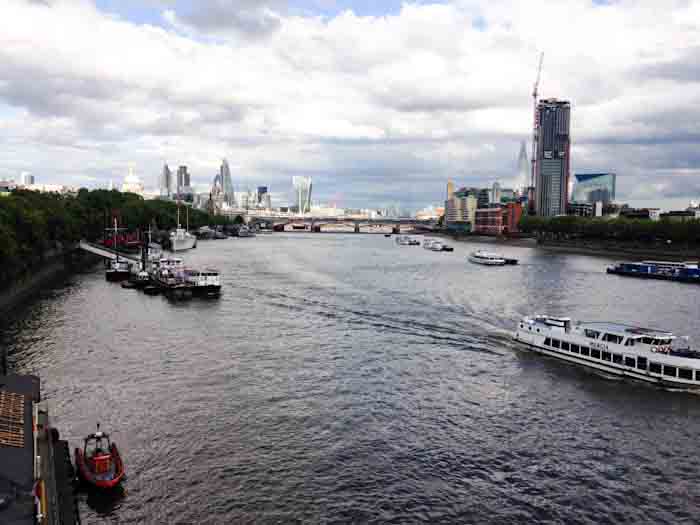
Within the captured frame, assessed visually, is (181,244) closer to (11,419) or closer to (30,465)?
(11,419)

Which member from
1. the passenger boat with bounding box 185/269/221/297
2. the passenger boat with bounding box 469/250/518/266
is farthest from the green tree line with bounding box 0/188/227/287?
the passenger boat with bounding box 469/250/518/266

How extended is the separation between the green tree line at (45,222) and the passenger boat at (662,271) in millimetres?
89811

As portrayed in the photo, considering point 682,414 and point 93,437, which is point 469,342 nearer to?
point 682,414

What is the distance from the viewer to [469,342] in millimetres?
47469

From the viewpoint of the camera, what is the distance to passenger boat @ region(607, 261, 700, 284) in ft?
320

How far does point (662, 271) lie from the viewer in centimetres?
10150

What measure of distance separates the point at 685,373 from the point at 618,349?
4239 mm

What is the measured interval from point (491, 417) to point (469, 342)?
16.5m

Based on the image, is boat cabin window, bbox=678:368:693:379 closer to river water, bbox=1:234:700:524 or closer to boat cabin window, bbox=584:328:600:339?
river water, bbox=1:234:700:524

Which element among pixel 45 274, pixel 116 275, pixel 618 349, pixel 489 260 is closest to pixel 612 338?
pixel 618 349

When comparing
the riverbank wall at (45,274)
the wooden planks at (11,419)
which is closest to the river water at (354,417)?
the riverbank wall at (45,274)

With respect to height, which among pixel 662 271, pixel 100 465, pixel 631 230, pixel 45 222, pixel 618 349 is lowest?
pixel 100 465

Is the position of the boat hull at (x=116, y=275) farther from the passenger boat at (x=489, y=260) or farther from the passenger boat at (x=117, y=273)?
the passenger boat at (x=489, y=260)

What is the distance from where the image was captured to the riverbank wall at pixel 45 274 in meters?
61.0
